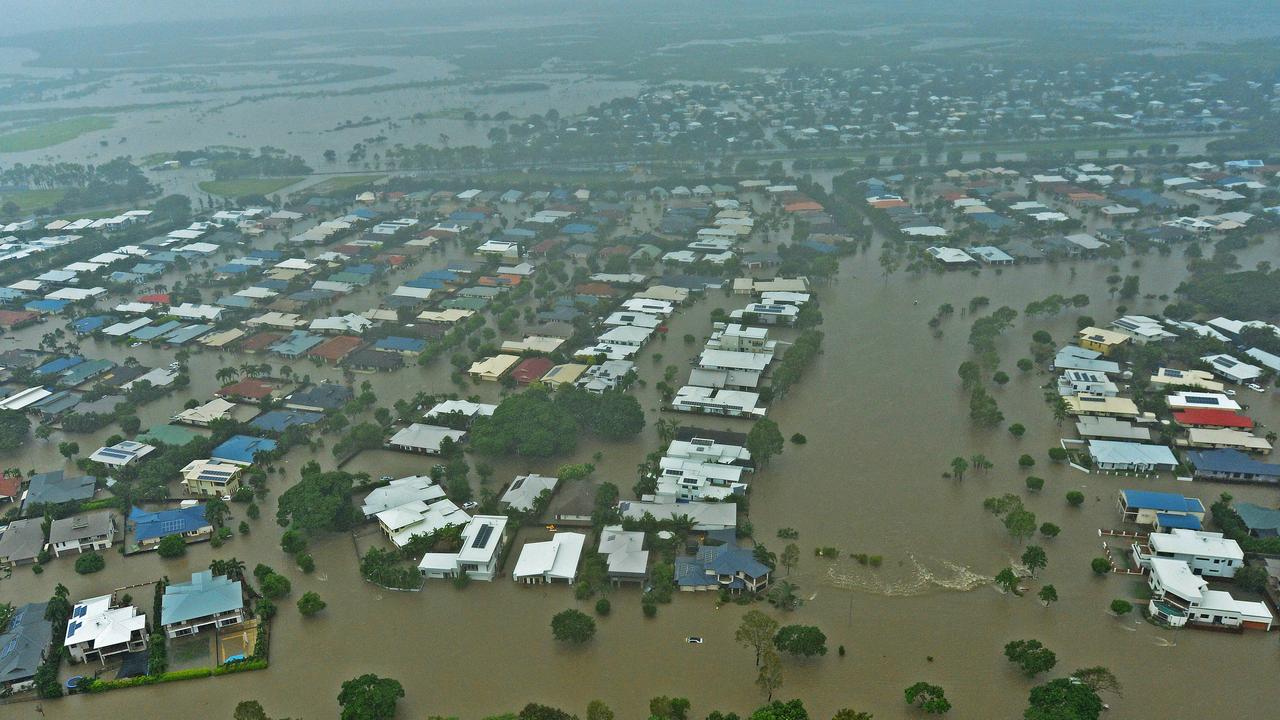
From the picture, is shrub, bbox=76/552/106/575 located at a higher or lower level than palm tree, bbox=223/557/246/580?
lower

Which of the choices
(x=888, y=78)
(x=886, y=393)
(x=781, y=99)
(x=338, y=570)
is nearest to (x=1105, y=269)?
(x=886, y=393)

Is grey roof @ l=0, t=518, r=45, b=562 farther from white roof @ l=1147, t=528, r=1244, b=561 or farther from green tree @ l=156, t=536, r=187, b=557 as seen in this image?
white roof @ l=1147, t=528, r=1244, b=561

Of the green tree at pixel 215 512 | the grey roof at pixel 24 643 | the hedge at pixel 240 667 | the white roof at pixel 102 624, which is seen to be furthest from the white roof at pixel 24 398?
the hedge at pixel 240 667

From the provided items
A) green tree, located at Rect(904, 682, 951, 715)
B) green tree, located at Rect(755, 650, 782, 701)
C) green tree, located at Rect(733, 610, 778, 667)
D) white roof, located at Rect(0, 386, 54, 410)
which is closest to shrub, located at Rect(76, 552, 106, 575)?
white roof, located at Rect(0, 386, 54, 410)

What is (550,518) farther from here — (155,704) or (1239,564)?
(1239,564)

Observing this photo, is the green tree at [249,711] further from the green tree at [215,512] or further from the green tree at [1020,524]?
the green tree at [1020,524]
